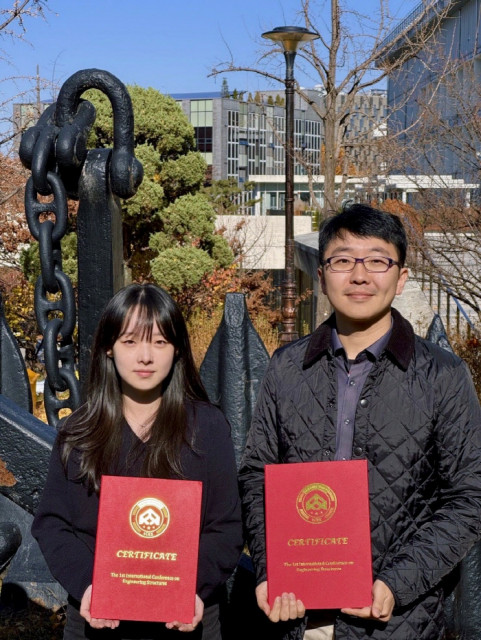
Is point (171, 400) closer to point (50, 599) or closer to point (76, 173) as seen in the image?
point (76, 173)

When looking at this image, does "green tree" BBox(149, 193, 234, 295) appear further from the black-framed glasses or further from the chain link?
the black-framed glasses

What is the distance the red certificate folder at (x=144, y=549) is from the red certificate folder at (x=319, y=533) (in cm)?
16

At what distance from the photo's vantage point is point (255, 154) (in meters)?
59.3

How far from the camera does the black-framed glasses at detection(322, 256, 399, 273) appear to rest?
1.97 m

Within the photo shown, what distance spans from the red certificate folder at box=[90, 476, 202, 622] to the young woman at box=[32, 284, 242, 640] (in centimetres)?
14

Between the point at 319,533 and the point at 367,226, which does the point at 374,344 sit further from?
→ the point at 319,533

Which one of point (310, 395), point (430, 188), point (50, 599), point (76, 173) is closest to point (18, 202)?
point (430, 188)

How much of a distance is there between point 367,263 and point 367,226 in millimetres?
85

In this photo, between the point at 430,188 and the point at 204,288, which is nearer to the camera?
the point at 430,188

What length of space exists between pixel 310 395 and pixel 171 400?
311mm

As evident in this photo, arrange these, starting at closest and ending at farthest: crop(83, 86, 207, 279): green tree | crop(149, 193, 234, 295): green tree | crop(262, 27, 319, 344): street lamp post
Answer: crop(262, 27, 319, 344): street lamp post < crop(149, 193, 234, 295): green tree < crop(83, 86, 207, 279): green tree

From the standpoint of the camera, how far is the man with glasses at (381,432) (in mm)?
1865

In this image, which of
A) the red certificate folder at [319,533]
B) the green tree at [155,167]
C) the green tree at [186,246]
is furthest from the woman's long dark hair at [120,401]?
the green tree at [155,167]

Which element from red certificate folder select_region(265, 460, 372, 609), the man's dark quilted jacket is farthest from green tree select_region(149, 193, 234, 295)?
red certificate folder select_region(265, 460, 372, 609)
